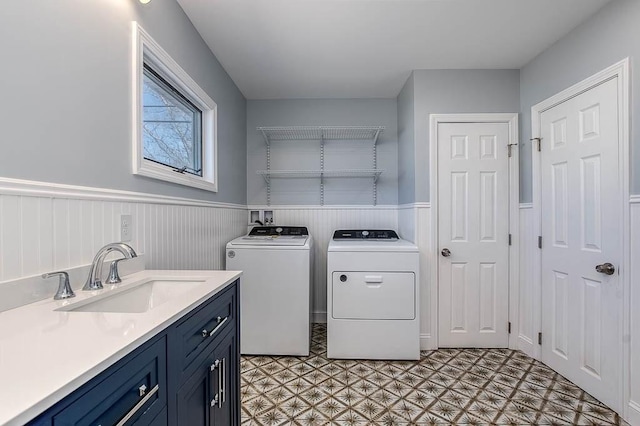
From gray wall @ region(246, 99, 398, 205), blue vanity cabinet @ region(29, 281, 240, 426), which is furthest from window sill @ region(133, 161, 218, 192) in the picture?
gray wall @ region(246, 99, 398, 205)

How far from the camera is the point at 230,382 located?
4.20 feet

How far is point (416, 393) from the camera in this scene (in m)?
1.90

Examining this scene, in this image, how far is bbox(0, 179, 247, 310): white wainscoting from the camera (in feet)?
2.81

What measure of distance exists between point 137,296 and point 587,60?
2835 millimetres

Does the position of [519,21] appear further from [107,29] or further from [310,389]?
[310,389]

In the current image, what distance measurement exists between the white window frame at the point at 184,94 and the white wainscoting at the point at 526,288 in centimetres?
250

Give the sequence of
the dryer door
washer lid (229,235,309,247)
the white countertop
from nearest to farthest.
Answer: the white countertop < the dryer door < washer lid (229,235,309,247)

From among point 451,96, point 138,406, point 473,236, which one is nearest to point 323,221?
point 473,236

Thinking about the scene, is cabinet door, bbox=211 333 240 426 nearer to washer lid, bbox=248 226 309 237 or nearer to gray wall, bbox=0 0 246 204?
gray wall, bbox=0 0 246 204

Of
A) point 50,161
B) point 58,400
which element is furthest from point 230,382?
point 50,161

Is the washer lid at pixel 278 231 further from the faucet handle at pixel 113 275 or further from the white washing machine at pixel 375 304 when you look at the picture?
the faucet handle at pixel 113 275

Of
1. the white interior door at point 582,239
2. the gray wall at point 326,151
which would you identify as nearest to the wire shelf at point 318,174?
the gray wall at point 326,151

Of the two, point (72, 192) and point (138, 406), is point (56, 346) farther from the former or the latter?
point (72, 192)

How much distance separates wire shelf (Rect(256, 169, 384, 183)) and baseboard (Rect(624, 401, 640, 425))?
2.28 metres
